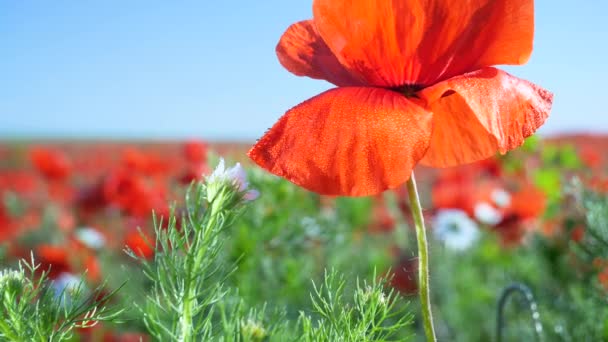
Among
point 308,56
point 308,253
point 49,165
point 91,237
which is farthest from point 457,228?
point 308,56

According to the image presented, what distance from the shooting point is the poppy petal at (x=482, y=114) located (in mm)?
420

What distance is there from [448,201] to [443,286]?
274mm

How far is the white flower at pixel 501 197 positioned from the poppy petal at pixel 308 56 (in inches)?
70.0

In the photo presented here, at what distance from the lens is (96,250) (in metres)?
2.66

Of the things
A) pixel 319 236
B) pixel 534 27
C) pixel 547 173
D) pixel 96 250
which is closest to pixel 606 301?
pixel 534 27

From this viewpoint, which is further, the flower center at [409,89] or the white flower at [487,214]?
the white flower at [487,214]

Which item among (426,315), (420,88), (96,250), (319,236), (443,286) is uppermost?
(420,88)

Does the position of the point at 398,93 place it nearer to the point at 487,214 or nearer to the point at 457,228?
the point at 487,214

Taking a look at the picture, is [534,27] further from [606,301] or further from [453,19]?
[606,301]

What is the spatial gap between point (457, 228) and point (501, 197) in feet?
0.63

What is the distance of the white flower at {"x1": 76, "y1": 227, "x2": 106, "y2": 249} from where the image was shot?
256cm

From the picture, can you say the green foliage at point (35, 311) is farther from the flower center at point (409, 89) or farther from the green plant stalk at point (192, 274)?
the flower center at point (409, 89)

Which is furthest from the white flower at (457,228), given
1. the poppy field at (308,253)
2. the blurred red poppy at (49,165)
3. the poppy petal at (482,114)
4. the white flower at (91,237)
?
the poppy petal at (482,114)

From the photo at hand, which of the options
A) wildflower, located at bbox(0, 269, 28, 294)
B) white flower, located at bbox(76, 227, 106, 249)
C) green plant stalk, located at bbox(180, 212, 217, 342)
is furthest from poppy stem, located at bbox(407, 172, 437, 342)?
white flower, located at bbox(76, 227, 106, 249)
